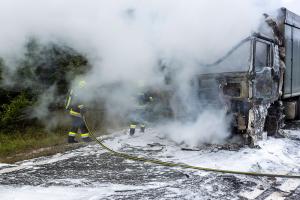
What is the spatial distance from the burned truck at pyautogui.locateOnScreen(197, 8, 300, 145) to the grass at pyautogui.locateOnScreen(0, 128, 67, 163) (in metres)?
3.38

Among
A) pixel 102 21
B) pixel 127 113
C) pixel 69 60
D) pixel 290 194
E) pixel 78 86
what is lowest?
pixel 290 194

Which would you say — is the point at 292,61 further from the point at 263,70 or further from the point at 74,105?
the point at 74,105

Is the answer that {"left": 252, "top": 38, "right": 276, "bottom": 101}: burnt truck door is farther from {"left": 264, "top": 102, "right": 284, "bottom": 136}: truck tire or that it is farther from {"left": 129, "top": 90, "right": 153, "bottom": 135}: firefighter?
{"left": 129, "top": 90, "right": 153, "bottom": 135}: firefighter

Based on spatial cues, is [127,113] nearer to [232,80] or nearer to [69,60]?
[69,60]

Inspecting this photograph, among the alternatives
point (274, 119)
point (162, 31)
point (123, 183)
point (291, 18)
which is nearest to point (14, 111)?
point (162, 31)

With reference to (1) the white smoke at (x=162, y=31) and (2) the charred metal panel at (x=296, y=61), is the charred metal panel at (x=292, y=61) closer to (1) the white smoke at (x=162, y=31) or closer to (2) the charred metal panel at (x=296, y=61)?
(2) the charred metal panel at (x=296, y=61)

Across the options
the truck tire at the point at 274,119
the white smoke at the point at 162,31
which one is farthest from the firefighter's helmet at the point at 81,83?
the truck tire at the point at 274,119

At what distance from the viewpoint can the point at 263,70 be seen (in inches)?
265

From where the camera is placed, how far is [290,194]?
4.27m

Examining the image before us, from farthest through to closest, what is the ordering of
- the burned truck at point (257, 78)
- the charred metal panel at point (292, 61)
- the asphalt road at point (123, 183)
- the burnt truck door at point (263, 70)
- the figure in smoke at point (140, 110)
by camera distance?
the figure in smoke at point (140, 110)
the charred metal panel at point (292, 61)
the burnt truck door at point (263, 70)
the burned truck at point (257, 78)
the asphalt road at point (123, 183)

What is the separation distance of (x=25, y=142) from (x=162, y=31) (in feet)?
11.6

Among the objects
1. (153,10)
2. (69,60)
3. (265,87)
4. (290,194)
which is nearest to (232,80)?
(265,87)

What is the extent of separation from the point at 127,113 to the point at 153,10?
10.3 ft

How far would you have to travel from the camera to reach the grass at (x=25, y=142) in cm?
638
